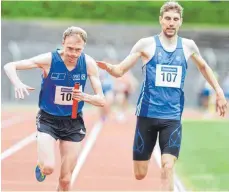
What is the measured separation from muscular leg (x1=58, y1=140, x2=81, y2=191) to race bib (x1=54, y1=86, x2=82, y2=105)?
45cm

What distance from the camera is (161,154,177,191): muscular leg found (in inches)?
341

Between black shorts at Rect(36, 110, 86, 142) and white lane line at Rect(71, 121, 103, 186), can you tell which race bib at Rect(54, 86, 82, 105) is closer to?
black shorts at Rect(36, 110, 86, 142)

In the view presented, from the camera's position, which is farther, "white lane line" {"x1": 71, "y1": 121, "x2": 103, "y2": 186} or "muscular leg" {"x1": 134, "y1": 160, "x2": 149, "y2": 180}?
"white lane line" {"x1": 71, "y1": 121, "x2": 103, "y2": 186}

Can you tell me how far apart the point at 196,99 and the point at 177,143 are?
27558mm

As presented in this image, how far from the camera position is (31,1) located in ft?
131

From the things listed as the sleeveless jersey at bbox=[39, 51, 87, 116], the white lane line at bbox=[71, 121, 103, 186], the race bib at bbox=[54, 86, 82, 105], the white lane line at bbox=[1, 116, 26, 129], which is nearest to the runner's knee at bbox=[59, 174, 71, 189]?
the sleeveless jersey at bbox=[39, 51, 87, 116]

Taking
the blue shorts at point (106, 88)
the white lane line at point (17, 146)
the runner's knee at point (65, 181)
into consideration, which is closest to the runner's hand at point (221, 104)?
the runner's knee at point (65, 181)

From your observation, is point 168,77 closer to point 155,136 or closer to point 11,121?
point 155,136

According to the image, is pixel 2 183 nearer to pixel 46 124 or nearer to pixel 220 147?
pixel 46 124

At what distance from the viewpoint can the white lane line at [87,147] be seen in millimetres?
13109

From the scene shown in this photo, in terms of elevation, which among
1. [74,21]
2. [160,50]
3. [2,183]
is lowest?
[2,183]

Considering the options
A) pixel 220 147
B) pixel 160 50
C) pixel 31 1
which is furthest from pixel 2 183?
pixel 31 1

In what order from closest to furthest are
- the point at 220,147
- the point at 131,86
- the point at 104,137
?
the point at 220,147 → the point at 104,137 → the point at 131,86

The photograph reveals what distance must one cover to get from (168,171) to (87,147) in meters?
8.77
